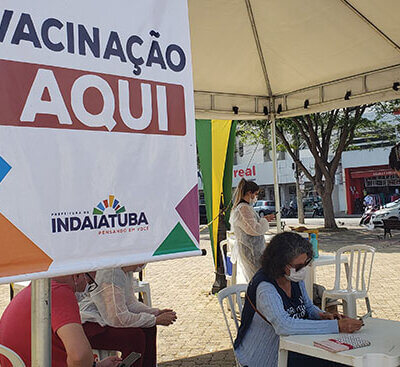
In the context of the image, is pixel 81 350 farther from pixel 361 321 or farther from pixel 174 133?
pixel 361 321

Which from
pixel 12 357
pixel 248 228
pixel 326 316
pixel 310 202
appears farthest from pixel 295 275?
pixel 310 202

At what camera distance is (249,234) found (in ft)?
18.1

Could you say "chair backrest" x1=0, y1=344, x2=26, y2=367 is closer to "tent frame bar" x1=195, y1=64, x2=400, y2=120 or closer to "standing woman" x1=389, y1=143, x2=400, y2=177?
"standing woman" x1=389, y1=143, x2=400, y2=177

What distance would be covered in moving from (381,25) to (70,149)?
163 inches

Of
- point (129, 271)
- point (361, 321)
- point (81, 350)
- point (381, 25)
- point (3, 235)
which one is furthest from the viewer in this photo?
point (381, 25)

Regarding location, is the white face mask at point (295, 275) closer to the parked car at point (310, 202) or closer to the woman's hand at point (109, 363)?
the woman's hand at point (109, 363)

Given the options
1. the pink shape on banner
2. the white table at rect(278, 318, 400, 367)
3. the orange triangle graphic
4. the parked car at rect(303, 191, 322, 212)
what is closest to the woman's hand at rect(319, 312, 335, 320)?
the white table at rect(278, 318, 400, 367)

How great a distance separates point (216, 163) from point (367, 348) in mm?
5311

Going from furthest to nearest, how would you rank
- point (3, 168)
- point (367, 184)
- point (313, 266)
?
1. point (367, 184)
2. point (313, 266)
3. point (3, 168)

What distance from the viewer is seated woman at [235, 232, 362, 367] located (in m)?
2.79

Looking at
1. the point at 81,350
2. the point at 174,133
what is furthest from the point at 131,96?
the point at 81,350

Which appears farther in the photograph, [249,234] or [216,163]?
[216,163]

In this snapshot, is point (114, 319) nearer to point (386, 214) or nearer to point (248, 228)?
point (248, 228)

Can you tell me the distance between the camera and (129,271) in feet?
11.7
